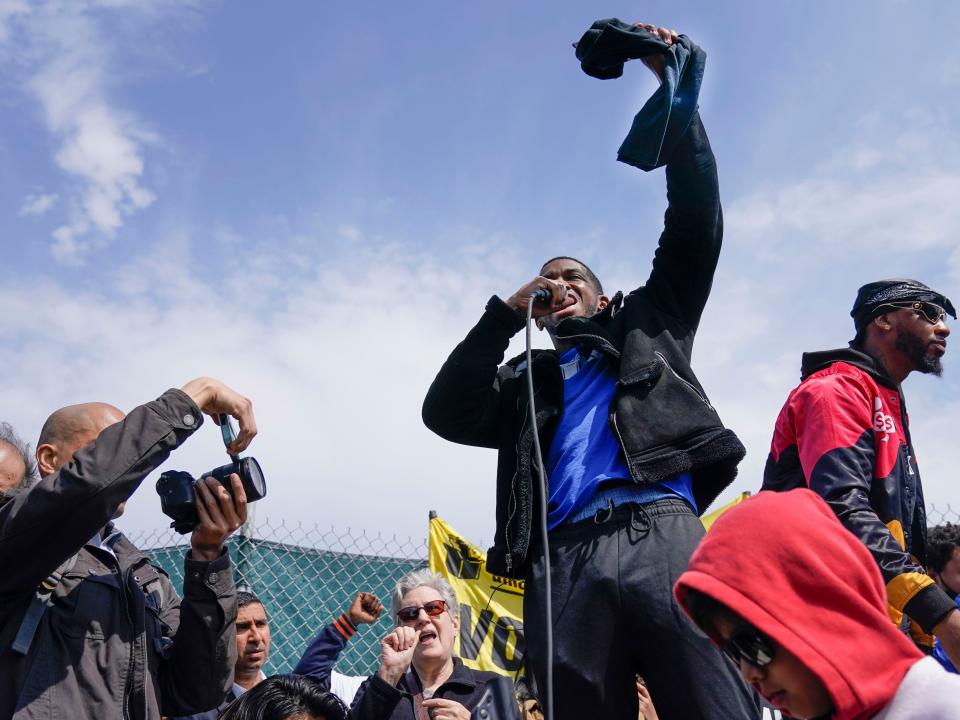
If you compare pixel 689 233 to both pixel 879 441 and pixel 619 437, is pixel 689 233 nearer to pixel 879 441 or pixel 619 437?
pixel 619 437

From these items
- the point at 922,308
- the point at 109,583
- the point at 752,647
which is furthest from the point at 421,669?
the point at 752,647

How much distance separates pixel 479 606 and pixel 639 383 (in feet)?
12.2

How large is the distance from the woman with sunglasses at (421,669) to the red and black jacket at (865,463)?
153 centimetres

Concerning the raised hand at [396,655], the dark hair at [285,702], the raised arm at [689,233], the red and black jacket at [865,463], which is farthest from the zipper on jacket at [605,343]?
the raised hand at [396,655]

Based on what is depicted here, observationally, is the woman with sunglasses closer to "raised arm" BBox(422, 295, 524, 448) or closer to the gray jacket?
the gray jacket

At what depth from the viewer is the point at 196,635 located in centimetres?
266

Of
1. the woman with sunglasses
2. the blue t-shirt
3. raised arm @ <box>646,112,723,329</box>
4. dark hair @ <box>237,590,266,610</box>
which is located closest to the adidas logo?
raised arm @ <box>646,112,723,329</box>

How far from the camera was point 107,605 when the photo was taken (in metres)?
2.54

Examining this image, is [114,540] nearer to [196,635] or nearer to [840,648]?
[196,635]

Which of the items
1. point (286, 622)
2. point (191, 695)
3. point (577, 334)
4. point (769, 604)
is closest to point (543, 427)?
point (577, 334)

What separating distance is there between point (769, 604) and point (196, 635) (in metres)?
1.69

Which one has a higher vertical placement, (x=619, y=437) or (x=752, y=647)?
(x=619, y=437)

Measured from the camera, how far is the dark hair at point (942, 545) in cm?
468

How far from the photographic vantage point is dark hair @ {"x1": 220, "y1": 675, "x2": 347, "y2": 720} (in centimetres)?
283
